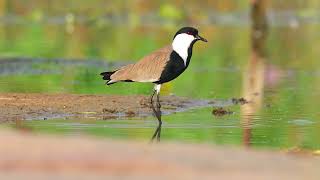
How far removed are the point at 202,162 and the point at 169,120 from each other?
5.71 m

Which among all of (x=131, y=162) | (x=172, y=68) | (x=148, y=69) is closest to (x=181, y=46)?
(x=172, y=68)

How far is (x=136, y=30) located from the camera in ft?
97.5

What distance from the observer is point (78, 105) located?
1371 cm

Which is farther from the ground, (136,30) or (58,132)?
(136,30)

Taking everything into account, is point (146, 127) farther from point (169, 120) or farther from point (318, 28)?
point (318, 28)

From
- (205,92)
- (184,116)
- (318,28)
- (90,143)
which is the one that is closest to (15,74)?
(205,92)

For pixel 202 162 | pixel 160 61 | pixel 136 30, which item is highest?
pixel 136 30

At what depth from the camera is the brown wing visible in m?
12.7

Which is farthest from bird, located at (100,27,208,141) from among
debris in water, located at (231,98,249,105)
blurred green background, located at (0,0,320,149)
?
debris in water, located at (231,98,249,105)

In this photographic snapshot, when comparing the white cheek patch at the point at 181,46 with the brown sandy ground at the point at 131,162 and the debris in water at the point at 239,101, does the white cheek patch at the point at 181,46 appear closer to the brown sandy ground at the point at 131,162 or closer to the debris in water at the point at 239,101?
the debris in water at the point at 239,101

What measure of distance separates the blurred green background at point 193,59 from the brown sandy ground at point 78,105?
0.53m

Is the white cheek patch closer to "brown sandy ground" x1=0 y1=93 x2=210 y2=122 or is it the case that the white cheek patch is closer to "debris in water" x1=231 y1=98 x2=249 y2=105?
"brown sandy ground" x1=0 y1=93 x2=210 y2=122

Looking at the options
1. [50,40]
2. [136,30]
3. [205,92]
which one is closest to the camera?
[205,92]

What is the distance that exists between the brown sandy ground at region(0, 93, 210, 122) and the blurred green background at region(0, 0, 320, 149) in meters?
0.53
